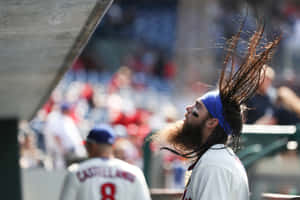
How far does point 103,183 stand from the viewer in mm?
4570

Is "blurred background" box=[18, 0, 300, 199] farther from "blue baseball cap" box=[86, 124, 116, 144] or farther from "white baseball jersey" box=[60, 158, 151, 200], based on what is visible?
"white baseball jersey" box=[60, 158, 151, 200]

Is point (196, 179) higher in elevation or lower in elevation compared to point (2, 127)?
higher

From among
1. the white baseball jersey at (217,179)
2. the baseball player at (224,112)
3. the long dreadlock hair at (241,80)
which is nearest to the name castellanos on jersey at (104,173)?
the baseball player at (224,112)

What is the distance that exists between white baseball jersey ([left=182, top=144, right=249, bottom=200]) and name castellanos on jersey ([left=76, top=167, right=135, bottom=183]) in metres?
2.11

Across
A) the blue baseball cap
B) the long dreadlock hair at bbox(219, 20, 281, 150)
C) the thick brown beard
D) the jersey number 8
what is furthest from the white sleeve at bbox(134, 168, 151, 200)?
the long dreadlock hair at bbox(219, 20, 281, 150)

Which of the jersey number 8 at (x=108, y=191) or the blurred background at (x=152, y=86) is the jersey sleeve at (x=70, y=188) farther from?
the blurred background at (x=152, y=86)

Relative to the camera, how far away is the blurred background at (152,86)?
620 centimetres

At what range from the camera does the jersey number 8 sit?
4543mm

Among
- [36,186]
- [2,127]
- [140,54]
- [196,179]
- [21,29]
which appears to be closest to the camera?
[196,179]

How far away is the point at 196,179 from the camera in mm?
2473

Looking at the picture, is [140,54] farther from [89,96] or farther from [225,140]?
[225,140]

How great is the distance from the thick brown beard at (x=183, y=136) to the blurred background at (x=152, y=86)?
2.21 ft

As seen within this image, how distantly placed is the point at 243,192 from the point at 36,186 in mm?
5669

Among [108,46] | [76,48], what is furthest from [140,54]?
[76,48]
